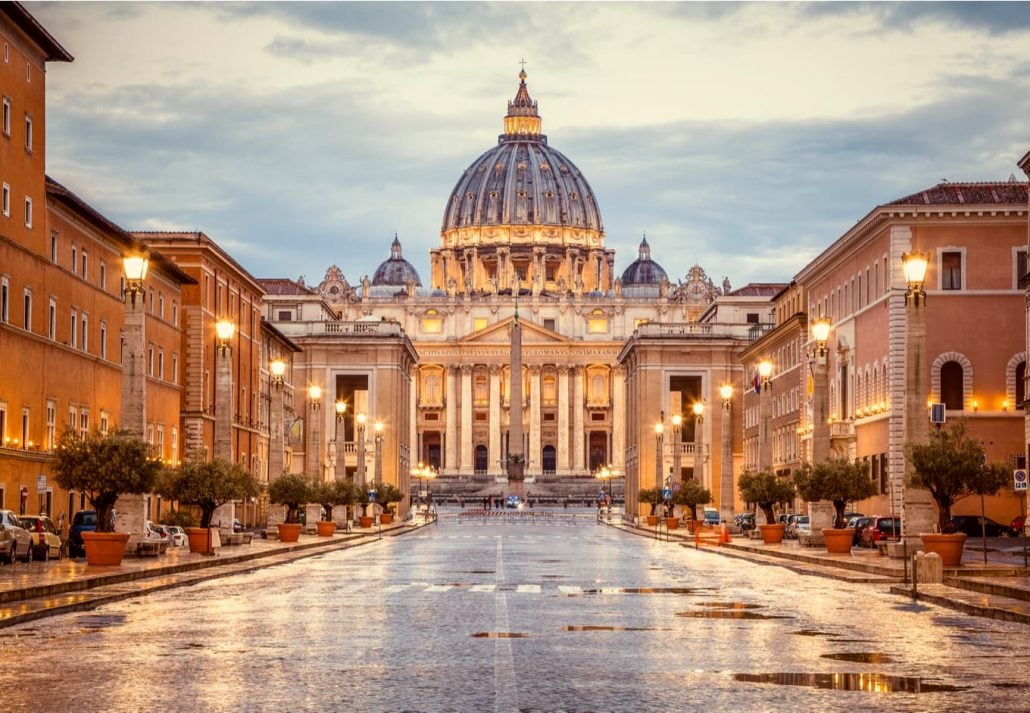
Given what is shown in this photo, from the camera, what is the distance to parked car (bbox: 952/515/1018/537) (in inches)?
2542

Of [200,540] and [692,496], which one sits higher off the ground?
[692,496]

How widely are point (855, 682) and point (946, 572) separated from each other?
2075 cm

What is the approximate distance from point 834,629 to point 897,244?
5248 cm

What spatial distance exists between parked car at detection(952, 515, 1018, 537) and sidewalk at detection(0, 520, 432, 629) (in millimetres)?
24163

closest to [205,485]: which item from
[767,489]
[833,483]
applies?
[833,483]

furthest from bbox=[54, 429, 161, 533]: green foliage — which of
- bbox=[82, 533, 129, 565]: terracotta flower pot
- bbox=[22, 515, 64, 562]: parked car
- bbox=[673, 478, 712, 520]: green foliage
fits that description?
bbox=[673, 478, 712, 520]: green foliage

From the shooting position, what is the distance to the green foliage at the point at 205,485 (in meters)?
50.8

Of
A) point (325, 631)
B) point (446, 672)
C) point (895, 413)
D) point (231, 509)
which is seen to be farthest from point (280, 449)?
point (446, 672)

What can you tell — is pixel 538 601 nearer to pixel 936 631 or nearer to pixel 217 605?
pixel 217 605

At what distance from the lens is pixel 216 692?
1557 centimetres

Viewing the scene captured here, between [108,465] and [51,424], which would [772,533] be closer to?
[51,424]

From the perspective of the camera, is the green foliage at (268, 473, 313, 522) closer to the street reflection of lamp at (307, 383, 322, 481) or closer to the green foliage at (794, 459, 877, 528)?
the street reflection of lamp at (307, 383, 322, 481)

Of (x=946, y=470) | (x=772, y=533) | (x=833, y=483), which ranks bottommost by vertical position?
(x=772, y=533)

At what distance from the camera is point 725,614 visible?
84.5 ft
